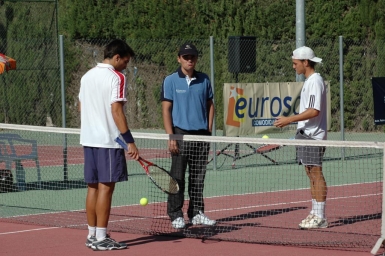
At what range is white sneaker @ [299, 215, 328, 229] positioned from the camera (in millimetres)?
9570

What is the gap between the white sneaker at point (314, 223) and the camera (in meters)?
9.57

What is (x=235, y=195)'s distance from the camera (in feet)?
41.1

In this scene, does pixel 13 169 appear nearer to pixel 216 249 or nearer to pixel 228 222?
pixel 228 222

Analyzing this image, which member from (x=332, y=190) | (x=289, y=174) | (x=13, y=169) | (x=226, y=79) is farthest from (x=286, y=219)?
(x=226, y=79)

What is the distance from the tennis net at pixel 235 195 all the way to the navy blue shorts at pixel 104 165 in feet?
3.57

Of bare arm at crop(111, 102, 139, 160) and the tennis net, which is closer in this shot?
bare arm at crop(111, 102, 139, 160)

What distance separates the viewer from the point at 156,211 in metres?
11.2

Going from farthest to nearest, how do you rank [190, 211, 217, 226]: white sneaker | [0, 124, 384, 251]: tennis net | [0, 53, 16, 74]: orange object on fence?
[0, 53, 16, 74]: orange object on fence → [190, 211, 217, 226]: white sneaker → [0, 124, 384, 251]: tennis net

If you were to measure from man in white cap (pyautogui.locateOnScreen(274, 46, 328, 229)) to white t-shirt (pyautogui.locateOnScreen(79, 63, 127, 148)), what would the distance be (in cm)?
179

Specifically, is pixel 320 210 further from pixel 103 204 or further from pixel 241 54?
pixel 241 54

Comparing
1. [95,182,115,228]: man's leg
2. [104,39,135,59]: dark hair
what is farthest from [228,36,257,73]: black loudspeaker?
[95,182,115,228]: man's leg

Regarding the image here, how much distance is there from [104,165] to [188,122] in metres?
1.53

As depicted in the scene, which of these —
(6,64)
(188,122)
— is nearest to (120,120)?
(188,122)

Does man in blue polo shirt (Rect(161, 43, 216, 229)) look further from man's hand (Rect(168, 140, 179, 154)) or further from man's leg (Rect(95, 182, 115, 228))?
man's leg (Rect(95, 182, 115, 228))
